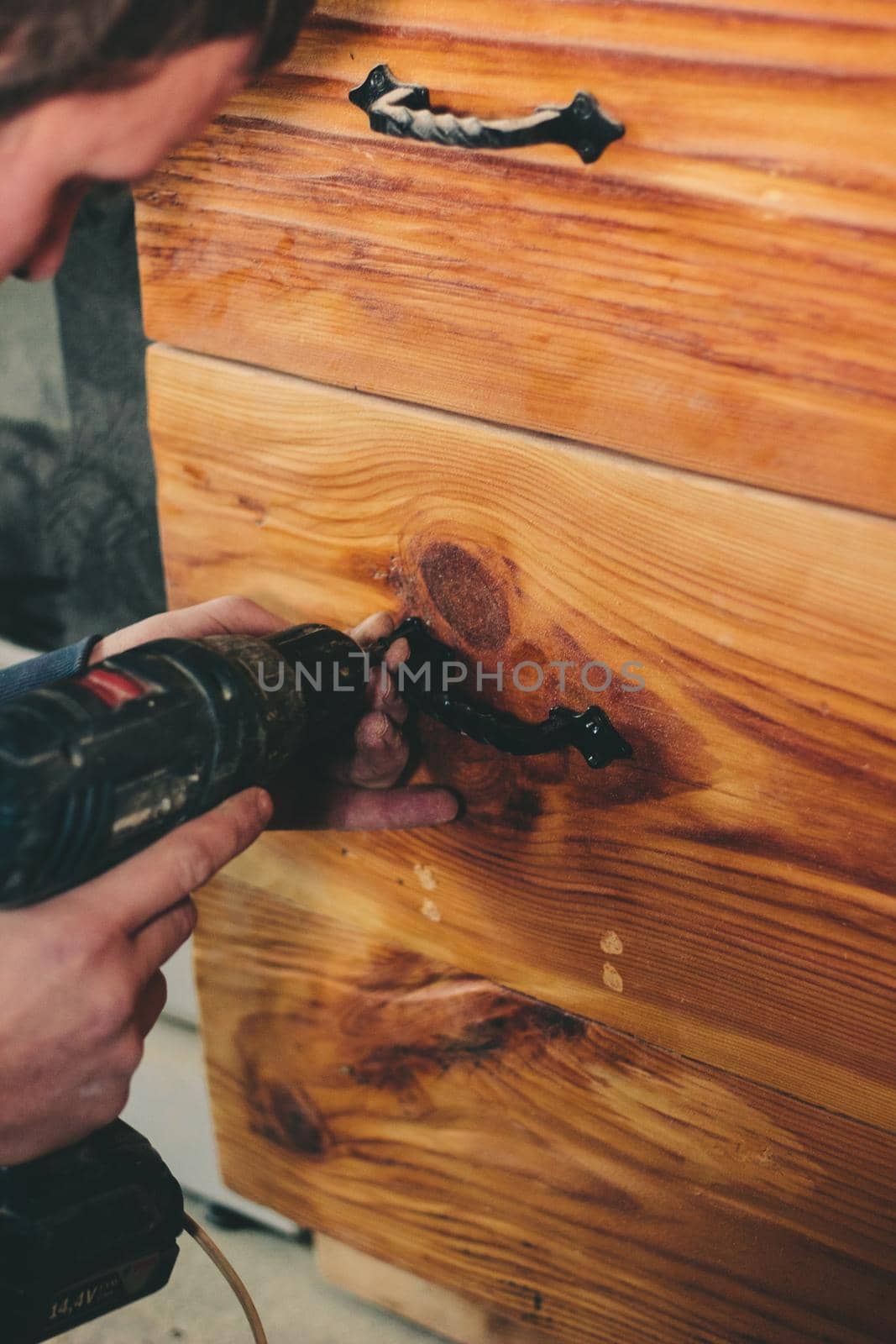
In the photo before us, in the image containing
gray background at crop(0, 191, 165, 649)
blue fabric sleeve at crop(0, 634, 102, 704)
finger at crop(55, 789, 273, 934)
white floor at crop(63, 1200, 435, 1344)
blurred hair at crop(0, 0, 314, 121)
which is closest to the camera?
blurred hair at crop(0, 0, 314, 121)

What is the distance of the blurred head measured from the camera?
333mm

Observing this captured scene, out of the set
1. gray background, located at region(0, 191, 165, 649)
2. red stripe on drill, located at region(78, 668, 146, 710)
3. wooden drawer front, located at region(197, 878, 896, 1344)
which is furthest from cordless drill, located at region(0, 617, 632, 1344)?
gray background, located at region(0, 191, 165, 649)

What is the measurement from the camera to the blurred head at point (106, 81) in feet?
1.09

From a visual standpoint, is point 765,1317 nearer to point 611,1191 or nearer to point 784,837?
point 611,1191

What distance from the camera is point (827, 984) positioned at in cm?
45

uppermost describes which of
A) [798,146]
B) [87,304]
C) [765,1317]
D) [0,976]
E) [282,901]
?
[798,146]

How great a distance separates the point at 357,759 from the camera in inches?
21.5

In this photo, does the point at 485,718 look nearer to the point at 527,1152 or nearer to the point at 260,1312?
the point at 527,1152

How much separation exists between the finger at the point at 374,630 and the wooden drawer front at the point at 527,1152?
0.63 feet

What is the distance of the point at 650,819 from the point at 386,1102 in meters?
0.28

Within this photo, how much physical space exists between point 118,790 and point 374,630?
152mm

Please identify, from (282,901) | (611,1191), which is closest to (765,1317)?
(611,1191)

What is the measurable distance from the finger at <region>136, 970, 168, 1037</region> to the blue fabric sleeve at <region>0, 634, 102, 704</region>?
0.17 meters

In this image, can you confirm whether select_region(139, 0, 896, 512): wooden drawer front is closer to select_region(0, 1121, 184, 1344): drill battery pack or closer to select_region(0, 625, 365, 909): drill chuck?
select_region(0, 625, 365, 909): drill chuck
